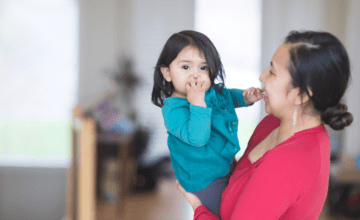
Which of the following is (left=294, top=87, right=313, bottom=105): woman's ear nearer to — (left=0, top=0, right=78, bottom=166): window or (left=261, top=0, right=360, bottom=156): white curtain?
(left=261, top=0, right=360, bottom=156): white curtain

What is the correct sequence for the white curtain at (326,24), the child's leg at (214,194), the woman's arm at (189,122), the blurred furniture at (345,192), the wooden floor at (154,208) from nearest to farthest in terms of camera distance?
the woman's arm at (189,122) → the child's leg at (214,194) → the blurred furniture at (345,192) → the wooden floor at (154,208) → the white curtain at (326,24)

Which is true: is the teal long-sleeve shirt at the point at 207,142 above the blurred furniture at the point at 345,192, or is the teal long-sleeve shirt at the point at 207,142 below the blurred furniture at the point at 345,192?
above

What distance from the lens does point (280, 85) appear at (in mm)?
661

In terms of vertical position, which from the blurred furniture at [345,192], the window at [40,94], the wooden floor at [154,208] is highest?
the window at [40,94]

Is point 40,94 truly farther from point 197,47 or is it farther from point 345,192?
point 345,192

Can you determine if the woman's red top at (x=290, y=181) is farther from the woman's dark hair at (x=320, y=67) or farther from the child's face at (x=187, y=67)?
the child's face at (x=187, y=67)

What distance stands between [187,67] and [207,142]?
206 millimetres

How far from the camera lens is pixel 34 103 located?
361 cm

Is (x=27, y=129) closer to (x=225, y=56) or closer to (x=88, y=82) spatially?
(x=88, y=82)

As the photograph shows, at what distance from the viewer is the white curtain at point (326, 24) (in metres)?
3.45

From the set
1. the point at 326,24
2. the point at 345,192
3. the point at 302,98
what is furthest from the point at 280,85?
the point at 326,24

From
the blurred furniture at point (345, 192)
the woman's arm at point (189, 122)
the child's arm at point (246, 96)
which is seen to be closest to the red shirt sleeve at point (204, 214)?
the woman's arm at point (189, 122)

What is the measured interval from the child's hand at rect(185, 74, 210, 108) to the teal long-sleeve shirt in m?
0.04

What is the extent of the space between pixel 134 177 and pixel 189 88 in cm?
306
